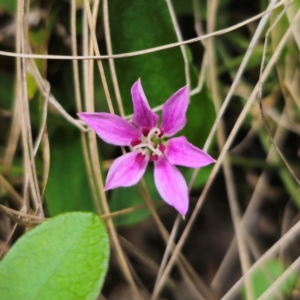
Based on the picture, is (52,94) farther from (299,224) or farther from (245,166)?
(299,224)

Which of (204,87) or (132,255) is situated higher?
(204,87)

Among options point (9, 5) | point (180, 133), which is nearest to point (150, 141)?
point (180, 133)

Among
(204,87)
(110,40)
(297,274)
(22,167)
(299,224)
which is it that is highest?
(110,40)

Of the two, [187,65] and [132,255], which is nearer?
[187,65]

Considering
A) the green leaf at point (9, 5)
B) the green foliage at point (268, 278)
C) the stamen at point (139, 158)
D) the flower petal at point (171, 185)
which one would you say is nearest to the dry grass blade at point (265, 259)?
the green foliage at point (268, 278)

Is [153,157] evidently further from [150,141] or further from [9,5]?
[9,5]

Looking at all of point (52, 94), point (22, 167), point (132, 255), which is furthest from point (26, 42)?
point (132, 255)
